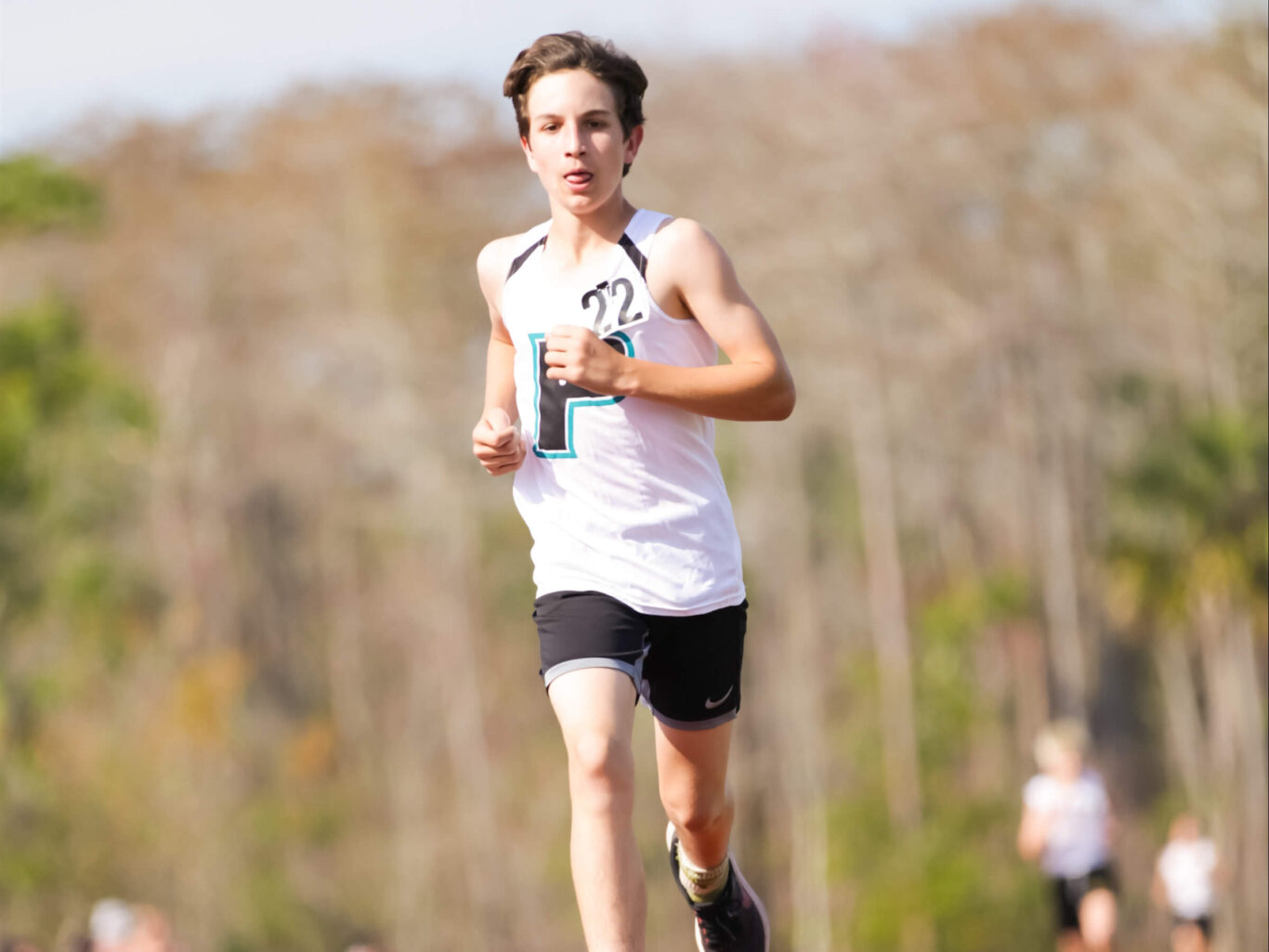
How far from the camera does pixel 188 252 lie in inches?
1481

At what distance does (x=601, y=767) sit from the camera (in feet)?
11.7

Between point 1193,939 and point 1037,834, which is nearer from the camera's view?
point 1037,834

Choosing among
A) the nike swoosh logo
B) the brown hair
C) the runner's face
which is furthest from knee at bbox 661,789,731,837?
the brown hair

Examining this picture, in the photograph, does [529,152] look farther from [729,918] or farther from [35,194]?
[35,194]

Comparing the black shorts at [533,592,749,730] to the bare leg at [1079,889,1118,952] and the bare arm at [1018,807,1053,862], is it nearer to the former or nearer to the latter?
the bare arm at [1018,807,1053,862]

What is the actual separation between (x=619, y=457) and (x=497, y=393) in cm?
43

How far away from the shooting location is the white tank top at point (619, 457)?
3713 millimetres

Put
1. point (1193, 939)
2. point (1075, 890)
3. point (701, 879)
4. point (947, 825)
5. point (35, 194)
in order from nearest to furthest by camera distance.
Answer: point (701, 879)
point (1075, 890)
point (1193, 939)
point (35, 194)
point (947, 825)

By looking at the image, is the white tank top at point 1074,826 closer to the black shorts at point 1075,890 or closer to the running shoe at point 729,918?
the black shorts at point 1075,890

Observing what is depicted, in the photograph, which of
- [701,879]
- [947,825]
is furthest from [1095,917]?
[947,825]

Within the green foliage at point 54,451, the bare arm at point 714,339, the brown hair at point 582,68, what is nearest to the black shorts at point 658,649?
the bare arm at point 714,339

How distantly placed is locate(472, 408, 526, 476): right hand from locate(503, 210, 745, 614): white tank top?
91mm

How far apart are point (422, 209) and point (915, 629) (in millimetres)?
13317

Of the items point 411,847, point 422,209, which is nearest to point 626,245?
point 411,847
